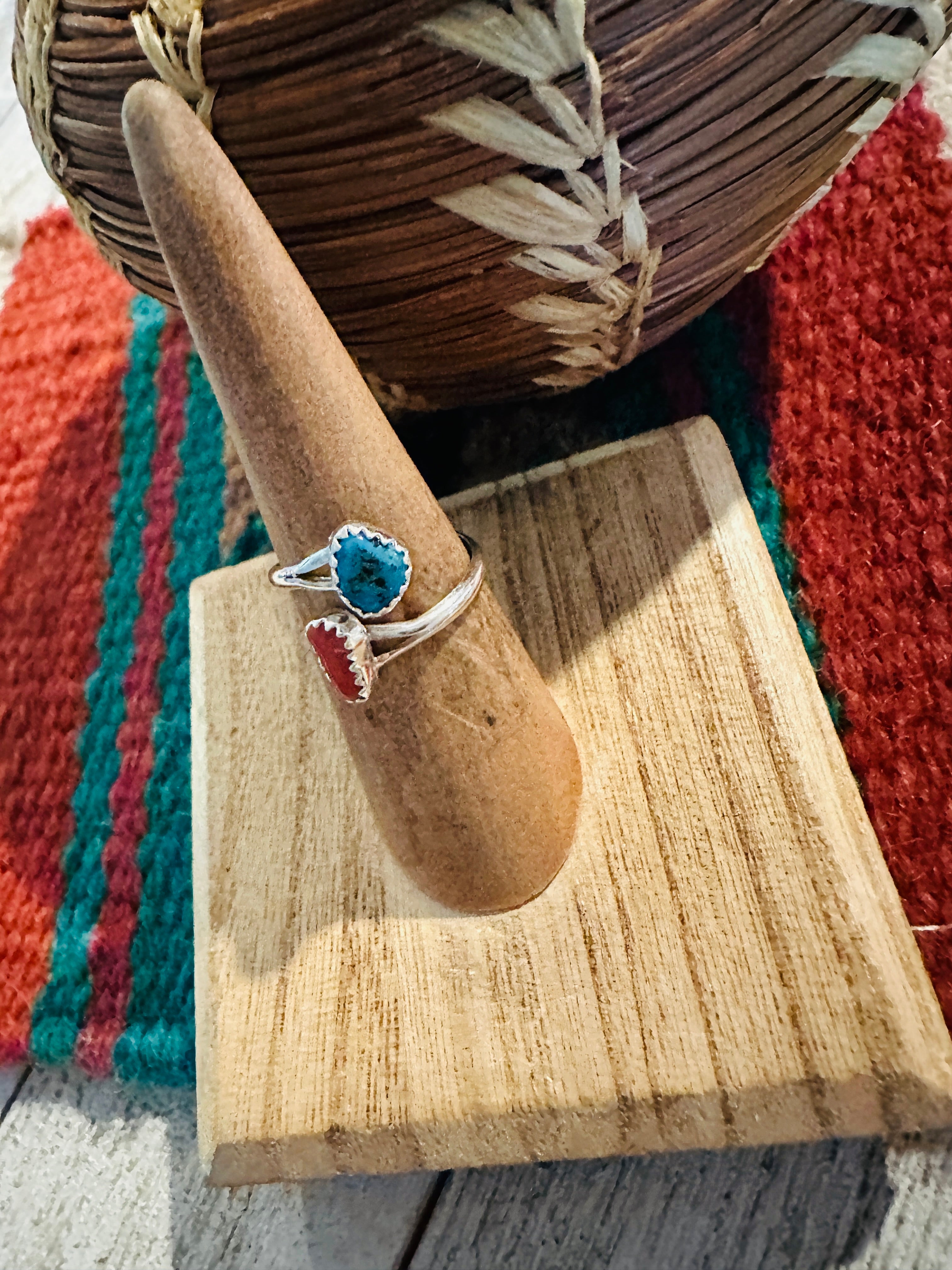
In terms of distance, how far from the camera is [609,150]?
0.34 meters

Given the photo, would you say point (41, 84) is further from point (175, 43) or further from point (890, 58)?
point (890, 58)

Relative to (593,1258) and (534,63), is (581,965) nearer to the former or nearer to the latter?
(593,1258)

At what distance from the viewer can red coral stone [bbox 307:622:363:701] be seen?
1.16 ft

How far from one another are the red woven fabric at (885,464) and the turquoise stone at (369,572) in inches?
11.4

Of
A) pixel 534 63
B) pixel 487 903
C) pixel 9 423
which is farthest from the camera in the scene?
pixel 9 423

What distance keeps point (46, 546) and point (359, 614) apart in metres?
0.50

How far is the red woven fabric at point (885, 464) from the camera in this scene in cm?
50

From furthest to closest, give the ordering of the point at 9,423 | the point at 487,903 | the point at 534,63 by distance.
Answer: the point at 9,423
the point at 487,903
the point at 534,63

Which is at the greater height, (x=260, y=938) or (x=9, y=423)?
(x=9, y=423)

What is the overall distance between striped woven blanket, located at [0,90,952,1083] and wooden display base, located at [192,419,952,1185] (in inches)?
4.4

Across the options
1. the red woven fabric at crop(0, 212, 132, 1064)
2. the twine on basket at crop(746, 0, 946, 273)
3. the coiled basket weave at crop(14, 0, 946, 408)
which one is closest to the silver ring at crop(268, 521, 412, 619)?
the coiled basket weave at crop(14, 0, 946, 408)

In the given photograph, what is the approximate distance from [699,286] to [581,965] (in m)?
0.31

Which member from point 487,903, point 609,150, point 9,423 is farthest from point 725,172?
point 9,423

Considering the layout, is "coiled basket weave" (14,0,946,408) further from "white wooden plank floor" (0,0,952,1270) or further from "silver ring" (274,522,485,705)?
"white wooden plank floor" (0,0,952,1270)
